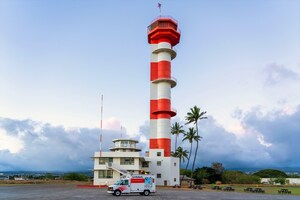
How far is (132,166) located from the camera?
5931cm

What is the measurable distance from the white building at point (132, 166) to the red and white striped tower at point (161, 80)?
197cm

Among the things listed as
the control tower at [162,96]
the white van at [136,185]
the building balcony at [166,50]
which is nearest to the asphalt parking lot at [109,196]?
the white van at [136,185]

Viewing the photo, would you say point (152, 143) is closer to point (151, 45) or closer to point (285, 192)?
point (151, 45)

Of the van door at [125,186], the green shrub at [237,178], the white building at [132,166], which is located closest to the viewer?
the van door at [125,186]

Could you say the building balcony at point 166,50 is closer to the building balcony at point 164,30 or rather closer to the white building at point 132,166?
the building balcony at point 164,30

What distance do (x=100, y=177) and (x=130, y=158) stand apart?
6681 mm

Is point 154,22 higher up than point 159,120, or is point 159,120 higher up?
point 154,22

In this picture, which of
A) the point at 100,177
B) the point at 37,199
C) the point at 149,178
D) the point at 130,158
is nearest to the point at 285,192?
the point at 149,178

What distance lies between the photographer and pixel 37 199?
1080 inches

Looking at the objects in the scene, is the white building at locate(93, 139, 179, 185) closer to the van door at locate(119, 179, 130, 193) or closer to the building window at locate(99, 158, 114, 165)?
the building window at locate(99, 158, 114, 165)

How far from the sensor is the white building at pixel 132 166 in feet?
193

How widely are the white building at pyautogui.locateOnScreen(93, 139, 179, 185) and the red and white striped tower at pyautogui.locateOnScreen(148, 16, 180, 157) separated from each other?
1.97 metres

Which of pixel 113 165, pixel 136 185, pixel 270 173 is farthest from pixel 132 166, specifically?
pixel 270 173

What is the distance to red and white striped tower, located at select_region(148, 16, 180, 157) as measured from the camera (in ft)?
205
